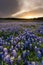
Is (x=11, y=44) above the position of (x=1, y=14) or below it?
below

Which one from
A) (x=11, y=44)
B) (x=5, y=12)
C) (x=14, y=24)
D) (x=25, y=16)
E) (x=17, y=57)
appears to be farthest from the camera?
(x=5, y=12)

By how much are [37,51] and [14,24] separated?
44cm

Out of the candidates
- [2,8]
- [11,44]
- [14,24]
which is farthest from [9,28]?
[2,8]

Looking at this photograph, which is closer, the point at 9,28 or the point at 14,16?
the point at 9,28

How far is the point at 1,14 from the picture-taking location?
1.45 metres

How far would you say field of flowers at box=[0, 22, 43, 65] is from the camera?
767 millimetres

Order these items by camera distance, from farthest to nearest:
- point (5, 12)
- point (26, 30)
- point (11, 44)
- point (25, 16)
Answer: point (5, 12)
point (25, 16)
point (26, 30)
point (11, 44)

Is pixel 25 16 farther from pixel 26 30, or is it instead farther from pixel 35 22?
pixel 26 30

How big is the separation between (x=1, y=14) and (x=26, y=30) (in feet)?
1.45

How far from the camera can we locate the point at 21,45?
891 millimetres

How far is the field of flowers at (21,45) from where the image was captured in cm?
77

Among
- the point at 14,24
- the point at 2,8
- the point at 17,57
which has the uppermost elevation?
the point at 2,8

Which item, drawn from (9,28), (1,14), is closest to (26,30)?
(9,28)

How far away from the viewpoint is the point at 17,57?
31.0 inches
